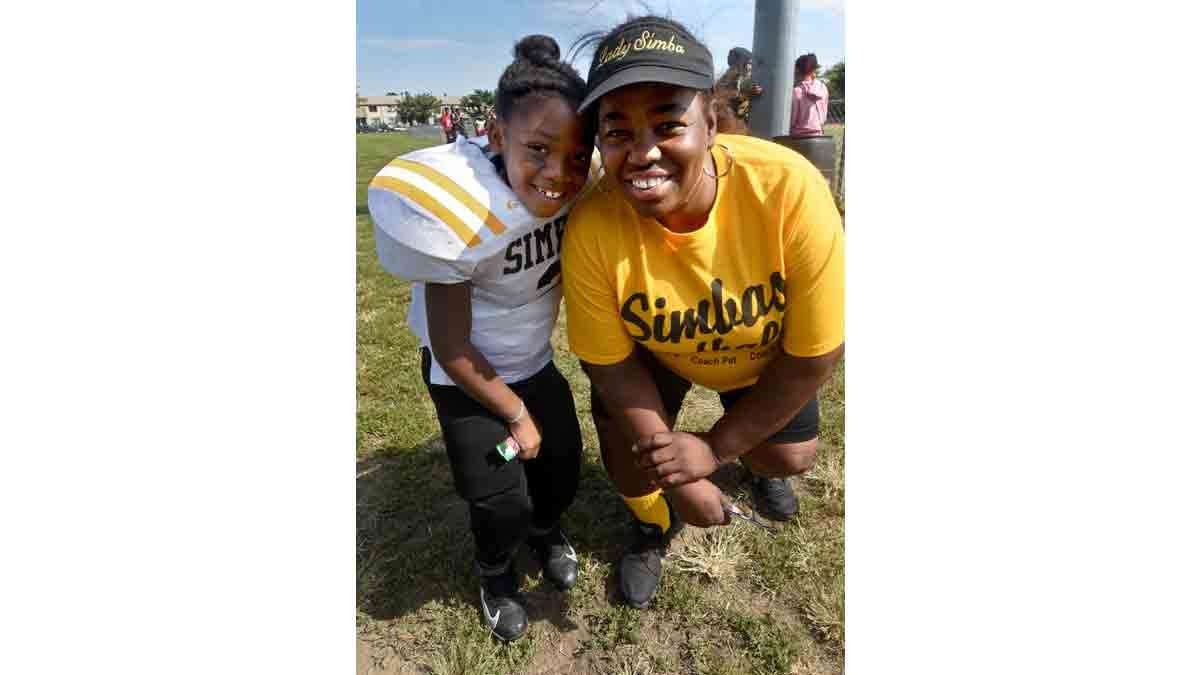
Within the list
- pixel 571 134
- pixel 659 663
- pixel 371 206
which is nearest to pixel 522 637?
pixel 659 663

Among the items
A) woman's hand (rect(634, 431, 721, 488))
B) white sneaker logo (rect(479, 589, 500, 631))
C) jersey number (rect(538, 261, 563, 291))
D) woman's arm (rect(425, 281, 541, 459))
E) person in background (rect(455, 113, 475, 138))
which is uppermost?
person in background (rect(455, 113, 475, 138))

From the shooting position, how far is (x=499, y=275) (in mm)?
1644

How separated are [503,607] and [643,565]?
51 cm

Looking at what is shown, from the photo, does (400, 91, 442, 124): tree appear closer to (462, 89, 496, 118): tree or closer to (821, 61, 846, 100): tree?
(462, 89, 496, 118): tree

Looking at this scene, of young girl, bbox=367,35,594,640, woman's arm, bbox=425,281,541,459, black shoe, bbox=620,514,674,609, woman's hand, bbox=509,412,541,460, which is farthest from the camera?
black shoe, bbox=620,514,674,609

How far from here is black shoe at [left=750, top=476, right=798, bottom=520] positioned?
2412 millimetres

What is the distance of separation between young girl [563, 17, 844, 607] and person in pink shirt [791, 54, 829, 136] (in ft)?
0.92

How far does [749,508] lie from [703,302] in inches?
48.1

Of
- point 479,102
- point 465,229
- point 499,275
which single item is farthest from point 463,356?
point 479,102

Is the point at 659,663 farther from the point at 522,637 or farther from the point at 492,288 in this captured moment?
the point at 492,288

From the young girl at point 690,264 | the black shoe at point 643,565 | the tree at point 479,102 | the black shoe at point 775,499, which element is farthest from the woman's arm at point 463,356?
the black shoe at point 775,499

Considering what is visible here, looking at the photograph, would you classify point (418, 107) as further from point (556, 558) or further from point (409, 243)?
point (556, 558)

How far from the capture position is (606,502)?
104 inches

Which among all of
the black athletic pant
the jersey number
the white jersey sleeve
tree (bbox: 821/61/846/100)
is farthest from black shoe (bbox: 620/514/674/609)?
tree (bbox: 821/61/846/100)
